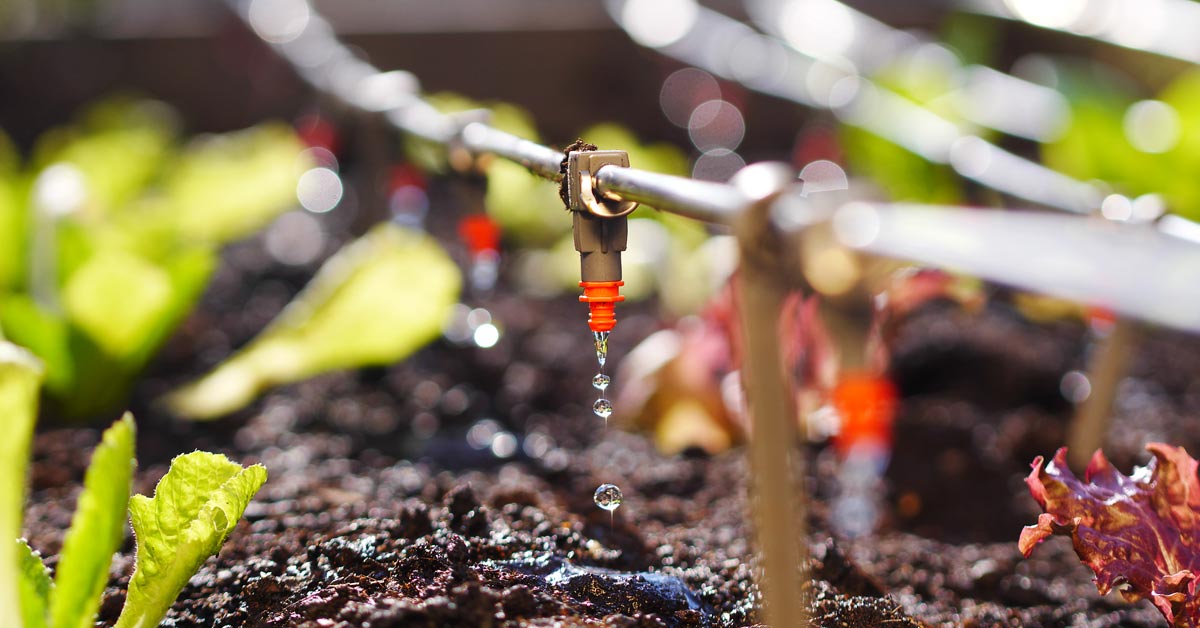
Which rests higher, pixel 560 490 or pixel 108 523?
pixel 560 490

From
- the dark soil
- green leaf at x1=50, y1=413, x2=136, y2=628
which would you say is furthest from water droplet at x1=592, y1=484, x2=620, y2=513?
green leaf at x1=50, y1=413, x2=136, y2=628

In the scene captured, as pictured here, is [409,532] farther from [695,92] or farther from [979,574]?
[695,92]

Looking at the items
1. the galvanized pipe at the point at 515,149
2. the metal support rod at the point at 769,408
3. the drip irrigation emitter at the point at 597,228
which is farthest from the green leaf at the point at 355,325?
the metal support rod at the point at 769,408

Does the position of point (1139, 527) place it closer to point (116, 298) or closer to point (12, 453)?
point (12, 453)

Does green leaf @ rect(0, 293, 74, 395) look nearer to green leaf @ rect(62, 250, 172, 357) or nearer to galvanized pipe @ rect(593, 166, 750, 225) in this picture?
green leaf @ rect(62, 250, 172, 357)

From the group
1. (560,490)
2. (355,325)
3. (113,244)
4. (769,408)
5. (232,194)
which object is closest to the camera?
(769,408)

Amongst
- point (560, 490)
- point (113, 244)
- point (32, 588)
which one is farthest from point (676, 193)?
point (113, 244)
